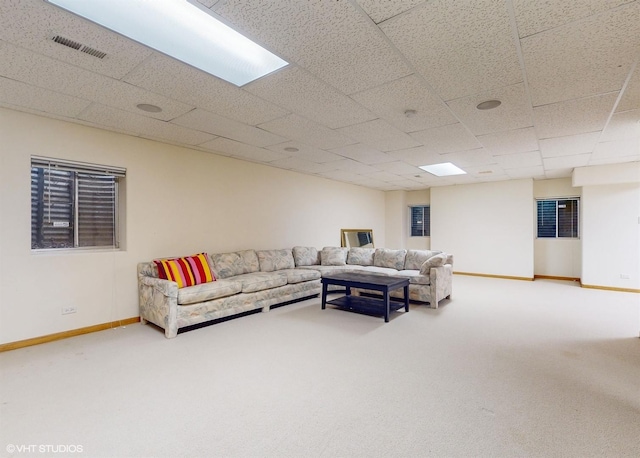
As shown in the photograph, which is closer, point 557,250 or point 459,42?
point 459,42

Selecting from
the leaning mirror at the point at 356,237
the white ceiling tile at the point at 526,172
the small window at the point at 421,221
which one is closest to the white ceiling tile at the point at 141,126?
the leaning mirror at the point at 356,237

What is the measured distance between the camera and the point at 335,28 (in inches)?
74.2

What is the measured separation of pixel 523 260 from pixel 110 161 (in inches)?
324

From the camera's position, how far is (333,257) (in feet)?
20.4

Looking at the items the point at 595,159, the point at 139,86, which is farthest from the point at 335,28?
the point at 595,159

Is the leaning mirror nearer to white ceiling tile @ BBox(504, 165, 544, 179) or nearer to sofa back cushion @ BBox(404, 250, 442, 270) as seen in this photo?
sofa back cushion @ BBox(404, 250, 442, 270)

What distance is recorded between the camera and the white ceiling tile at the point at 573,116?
2930mm

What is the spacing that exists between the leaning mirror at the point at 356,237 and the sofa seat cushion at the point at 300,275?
2515 millimetres

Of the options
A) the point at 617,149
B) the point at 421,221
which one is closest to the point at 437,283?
the point at 617,149

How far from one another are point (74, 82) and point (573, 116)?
4.84m

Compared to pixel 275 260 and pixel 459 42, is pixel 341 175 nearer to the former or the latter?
pixel 275 260

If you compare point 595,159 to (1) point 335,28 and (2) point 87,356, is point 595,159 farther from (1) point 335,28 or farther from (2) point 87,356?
(2) point 87,356

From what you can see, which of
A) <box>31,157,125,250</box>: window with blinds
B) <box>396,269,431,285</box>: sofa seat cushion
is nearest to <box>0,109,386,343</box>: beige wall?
<box>31,157,125,250</box>: window with blinds

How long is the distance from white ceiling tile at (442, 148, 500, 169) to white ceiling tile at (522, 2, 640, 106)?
1.99 metres
